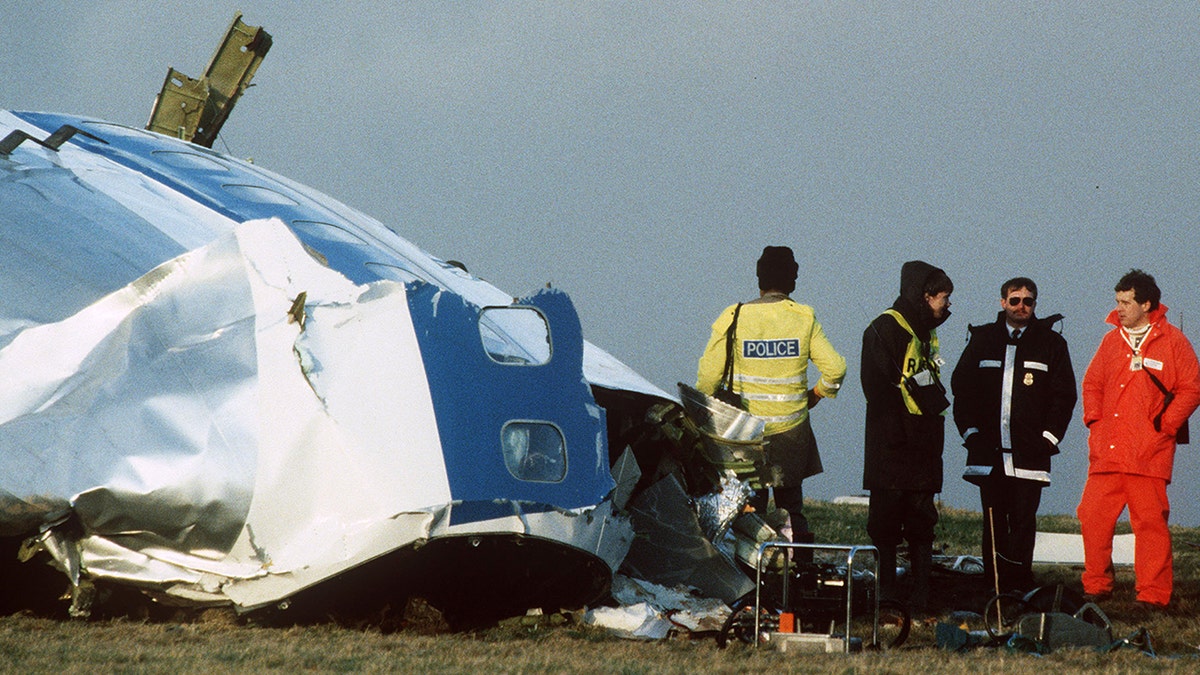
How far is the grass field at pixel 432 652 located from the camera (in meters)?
5.46

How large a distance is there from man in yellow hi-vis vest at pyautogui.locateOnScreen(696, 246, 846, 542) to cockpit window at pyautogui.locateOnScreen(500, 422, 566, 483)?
2.27 m

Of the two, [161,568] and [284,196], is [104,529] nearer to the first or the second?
[161,568]

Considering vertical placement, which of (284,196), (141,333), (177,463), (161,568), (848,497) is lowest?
(848,497)

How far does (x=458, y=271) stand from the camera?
30.9 feet

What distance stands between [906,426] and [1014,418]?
1112 millimetres

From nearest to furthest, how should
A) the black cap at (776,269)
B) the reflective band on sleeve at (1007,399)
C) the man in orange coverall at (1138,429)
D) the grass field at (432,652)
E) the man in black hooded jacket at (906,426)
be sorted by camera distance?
the grass field at (432,652), the man in black hooded jacket at (906,426), the man in orange coverall at (1138,429), the black cap at (776,269), the reflective band on sleeve at (1007,399)

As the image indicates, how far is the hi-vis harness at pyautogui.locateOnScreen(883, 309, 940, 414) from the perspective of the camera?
802 centimetres

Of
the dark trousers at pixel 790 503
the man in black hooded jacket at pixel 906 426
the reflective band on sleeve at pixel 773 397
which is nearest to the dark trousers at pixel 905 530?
the man in black hooded jacket at pixel 906 426

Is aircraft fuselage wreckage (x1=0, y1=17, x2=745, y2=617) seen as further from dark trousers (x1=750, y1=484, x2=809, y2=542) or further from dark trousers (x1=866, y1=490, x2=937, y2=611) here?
dark trousers (x1=866, y1=490, x2=937, y2=611)

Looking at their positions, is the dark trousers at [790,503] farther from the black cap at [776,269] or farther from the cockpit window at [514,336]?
the cockpit window at [514,336]

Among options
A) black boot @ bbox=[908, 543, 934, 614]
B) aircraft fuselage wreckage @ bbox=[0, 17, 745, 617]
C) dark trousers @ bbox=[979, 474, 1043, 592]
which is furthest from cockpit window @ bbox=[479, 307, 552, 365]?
dark trousers @ bbox=[979, 474, 1043, 592]

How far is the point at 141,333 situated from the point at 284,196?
2181mm

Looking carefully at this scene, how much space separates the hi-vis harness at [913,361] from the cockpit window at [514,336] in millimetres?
2088

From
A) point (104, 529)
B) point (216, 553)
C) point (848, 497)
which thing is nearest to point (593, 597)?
point (216, 553)
